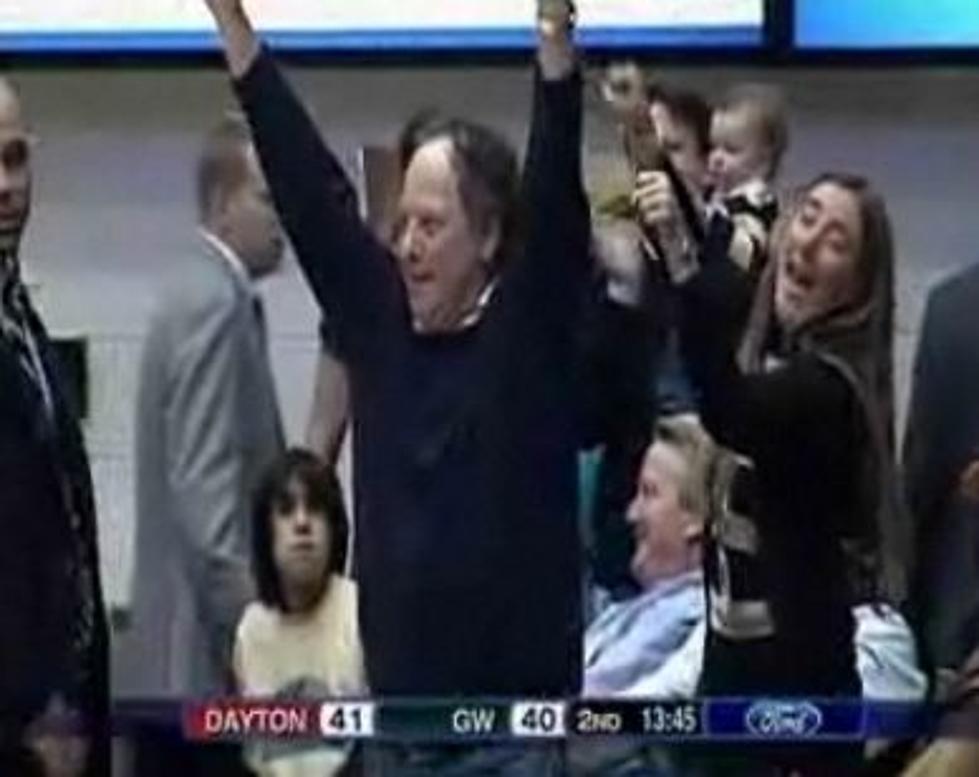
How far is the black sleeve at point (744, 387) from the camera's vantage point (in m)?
2.50

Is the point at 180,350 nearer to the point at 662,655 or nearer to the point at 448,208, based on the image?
the point at 448,208

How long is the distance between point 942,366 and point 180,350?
63 centimetres

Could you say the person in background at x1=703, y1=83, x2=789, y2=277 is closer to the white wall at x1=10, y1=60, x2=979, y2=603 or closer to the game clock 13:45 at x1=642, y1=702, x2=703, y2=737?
the white wall at x1=10, y1=60, x2=979, y2=603

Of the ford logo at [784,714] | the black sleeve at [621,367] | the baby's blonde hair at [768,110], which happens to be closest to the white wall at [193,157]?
the baby's blonde hair at [768,110]

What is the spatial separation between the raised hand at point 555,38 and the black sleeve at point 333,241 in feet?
0.64

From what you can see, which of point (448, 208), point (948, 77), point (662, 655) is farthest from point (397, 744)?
point (948, 77)

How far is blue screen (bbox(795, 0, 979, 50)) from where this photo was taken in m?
2.49

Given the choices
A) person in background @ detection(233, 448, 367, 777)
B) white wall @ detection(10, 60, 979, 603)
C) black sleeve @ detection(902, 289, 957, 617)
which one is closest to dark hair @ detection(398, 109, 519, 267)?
white wall @ detection(10, 60, 979, 603)

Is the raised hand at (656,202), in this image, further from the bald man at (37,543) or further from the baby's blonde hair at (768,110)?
the bald man at (37,543)

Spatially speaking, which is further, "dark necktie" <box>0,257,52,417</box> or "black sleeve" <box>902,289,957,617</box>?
"dark necktie" <box>0,257,52,417</box>

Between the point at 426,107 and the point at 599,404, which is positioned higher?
the point at 426,107

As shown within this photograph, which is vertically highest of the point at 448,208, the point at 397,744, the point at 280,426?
the point at 448,208

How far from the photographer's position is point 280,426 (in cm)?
254

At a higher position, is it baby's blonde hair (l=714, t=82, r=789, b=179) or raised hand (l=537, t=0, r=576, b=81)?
raised hand (l=537, t=0, r=576, b=81)
